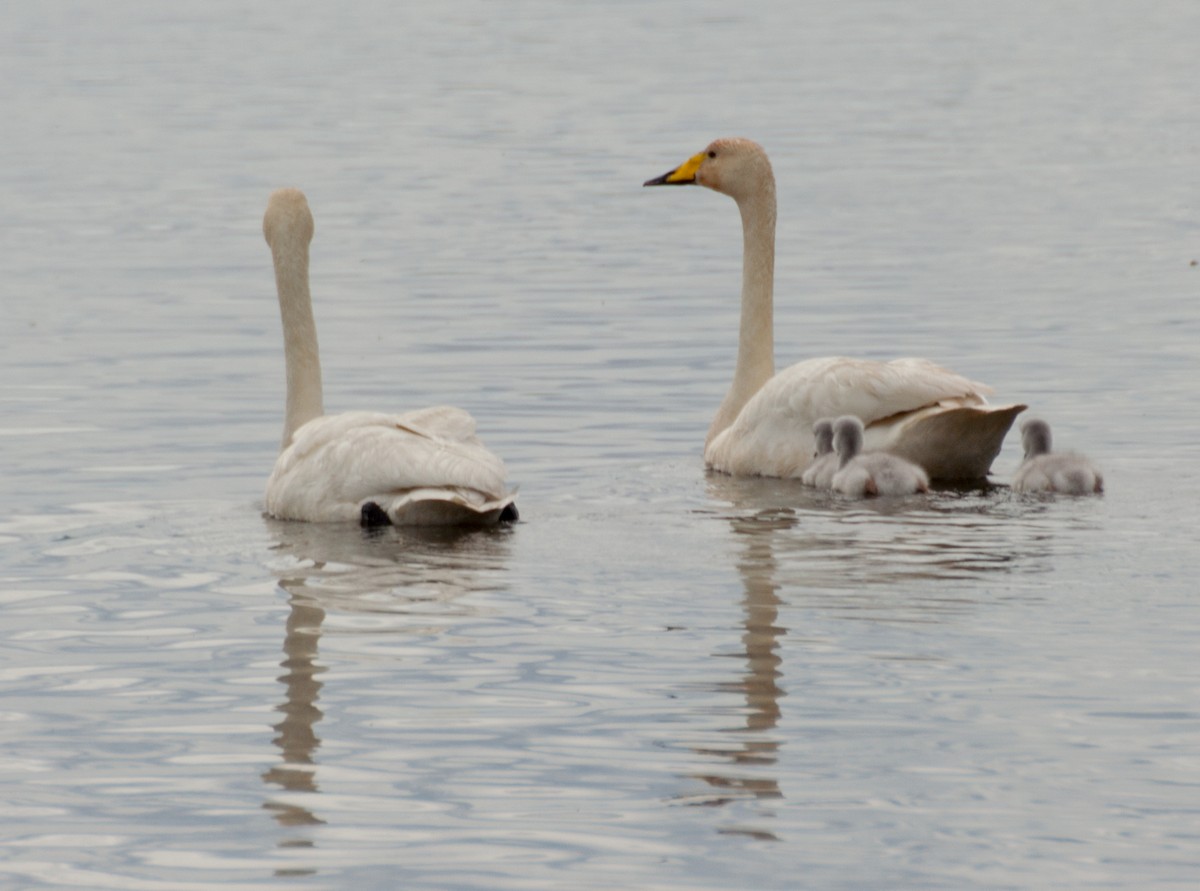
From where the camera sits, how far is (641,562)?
10.8 metres

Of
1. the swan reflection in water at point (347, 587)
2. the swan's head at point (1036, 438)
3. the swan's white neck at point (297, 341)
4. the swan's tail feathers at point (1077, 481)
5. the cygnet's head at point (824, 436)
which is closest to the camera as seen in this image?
the swan reflection in water at point (347, 587)

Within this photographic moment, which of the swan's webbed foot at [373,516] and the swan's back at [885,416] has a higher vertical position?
the swan's back at [885,416]

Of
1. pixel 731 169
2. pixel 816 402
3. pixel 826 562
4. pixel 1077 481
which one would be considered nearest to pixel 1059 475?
pixel 1077 481

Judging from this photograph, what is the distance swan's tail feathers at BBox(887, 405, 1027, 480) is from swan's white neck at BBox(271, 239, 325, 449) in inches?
122

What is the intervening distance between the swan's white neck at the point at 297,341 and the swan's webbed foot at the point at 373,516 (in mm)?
1650

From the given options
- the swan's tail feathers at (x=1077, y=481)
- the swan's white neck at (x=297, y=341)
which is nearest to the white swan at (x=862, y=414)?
the swan's tail feathers at (x=1077, y=481)

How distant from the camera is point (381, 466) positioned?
1165cm

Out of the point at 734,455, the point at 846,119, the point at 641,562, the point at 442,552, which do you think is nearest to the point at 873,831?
the point at 641,562

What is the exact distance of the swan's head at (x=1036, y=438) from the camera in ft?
41.5

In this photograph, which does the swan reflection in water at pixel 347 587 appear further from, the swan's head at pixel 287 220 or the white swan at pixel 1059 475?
the white swan at pixel 1059 475

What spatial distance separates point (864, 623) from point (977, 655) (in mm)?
656

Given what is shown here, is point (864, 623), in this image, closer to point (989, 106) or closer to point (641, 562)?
point (641, 562)

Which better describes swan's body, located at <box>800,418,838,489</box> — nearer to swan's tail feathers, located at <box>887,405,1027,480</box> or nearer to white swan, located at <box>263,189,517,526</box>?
swan's tail feathers, located at <box>887,405,1027,480</box>

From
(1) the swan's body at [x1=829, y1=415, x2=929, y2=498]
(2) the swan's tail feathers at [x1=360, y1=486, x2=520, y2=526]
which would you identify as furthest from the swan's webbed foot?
(1) the swan's body at [x1=829, y1=415, x2=929, y2=498]
